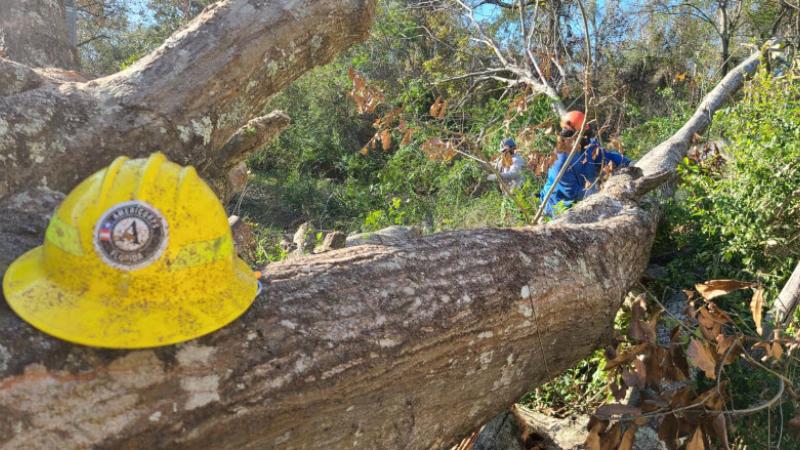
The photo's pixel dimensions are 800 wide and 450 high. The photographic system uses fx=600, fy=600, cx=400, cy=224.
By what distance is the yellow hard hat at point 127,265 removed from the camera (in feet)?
4.84

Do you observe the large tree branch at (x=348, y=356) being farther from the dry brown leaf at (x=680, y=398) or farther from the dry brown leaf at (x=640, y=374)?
the dry brown leaf at (x=680, y=398)

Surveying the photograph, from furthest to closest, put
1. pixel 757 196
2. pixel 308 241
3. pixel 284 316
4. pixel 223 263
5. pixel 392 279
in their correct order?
pixel 308 241 < pixel 757 196 < pixel 392 279 < pixel 284 316 < pixel 223 263

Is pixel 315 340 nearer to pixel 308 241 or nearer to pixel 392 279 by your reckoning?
pixel 392 279

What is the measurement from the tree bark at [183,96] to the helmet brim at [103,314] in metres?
0.93

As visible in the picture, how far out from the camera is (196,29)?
2873mm

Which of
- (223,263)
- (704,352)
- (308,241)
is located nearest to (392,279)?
(223,263)

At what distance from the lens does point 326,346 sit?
175cm

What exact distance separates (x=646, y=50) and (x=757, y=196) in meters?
8.38

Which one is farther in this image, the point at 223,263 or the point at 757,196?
the point at 757,196

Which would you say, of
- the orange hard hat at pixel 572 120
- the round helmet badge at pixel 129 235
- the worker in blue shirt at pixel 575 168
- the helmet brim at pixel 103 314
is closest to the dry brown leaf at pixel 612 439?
the helmet brim at pixel 103 314

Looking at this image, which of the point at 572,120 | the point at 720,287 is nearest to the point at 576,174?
the point at 572,120

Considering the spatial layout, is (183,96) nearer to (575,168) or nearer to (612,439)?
(612,439)

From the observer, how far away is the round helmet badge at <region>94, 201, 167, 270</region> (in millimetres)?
Result: 1472

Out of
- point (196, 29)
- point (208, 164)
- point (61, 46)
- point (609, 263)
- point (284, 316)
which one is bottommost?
point (609, 263)
